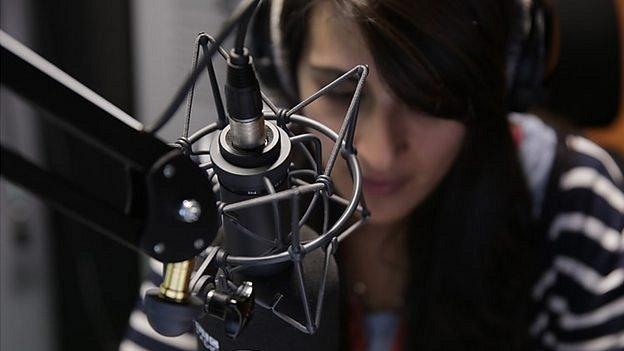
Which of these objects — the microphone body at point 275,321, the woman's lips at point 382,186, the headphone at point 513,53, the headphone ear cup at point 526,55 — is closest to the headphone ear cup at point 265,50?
the headphone at point 513,53

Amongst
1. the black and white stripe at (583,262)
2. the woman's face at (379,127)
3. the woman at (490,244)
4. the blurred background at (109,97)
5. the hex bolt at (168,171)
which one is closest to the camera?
the hex bolt at (168,171)

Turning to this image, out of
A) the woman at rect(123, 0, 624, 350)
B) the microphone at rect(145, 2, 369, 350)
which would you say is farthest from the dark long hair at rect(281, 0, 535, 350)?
the microphone at rect(145, 2, 369, 350)

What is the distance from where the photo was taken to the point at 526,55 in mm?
815

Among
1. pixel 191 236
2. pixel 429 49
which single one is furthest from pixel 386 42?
pixel 191 236

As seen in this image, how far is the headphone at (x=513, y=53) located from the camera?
748mm

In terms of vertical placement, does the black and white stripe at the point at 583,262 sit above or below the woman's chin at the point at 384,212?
below

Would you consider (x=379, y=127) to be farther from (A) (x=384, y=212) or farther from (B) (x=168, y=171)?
(B) (x=168, y=171)

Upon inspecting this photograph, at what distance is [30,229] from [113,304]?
8.4 inches

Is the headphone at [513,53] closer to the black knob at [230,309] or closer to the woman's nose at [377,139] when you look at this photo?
the woman's nose at [377,139]

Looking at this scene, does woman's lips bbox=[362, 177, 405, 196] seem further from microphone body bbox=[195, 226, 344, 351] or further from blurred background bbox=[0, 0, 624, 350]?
microphone body bbox=[195, 226, 344, 351]

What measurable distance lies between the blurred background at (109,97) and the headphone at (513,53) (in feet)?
0.14

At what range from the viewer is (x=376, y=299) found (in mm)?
1044

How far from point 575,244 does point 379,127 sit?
14.5 inches

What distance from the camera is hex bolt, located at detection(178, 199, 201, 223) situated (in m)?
0.35
